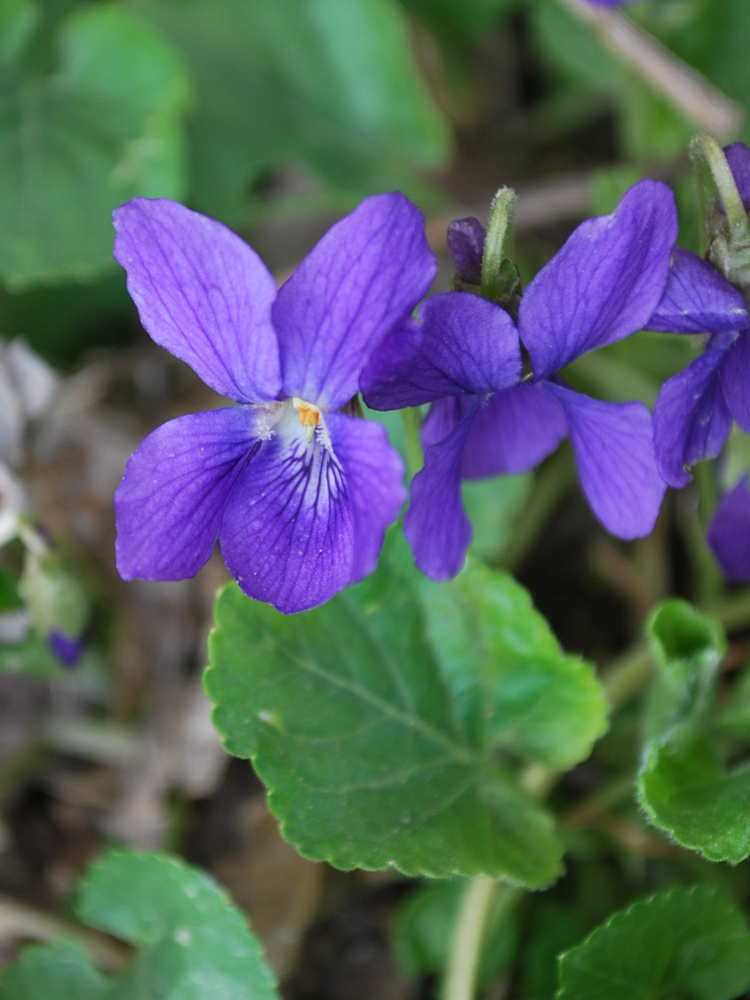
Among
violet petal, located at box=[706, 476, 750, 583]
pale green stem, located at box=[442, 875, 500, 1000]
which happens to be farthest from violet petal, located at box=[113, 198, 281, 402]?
pale green stem, located at box=[442, 875, 500, 1000]

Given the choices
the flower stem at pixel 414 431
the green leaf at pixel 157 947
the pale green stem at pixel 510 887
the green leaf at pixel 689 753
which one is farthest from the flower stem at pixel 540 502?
the green leaf at pixel 157 947

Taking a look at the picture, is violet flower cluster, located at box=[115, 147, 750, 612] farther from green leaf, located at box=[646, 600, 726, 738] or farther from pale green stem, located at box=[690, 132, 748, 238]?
green leaf, located at box=[646, 600, 726, 738]

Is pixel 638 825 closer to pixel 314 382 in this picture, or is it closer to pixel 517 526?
pixel 517 526

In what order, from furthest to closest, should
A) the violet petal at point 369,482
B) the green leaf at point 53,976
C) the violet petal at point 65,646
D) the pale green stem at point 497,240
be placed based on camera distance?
the violet petal at point 65,646
the green leaf at point 53,976
the pale green stem at point 497,240
the violet petal at point 369,482

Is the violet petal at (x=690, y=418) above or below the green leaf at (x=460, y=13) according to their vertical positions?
below

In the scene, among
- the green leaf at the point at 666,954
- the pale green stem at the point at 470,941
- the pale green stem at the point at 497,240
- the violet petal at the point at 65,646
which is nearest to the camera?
the pale green stem at the point at 497,240

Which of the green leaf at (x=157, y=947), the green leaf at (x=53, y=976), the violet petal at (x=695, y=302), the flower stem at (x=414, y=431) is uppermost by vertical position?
the violet petal at (x=695, y=302)

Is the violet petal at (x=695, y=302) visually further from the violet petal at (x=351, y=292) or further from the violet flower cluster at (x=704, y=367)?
the violet petal at (x=351, y=292)

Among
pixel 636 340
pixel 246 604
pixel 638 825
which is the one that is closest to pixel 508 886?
pixel 638 825
